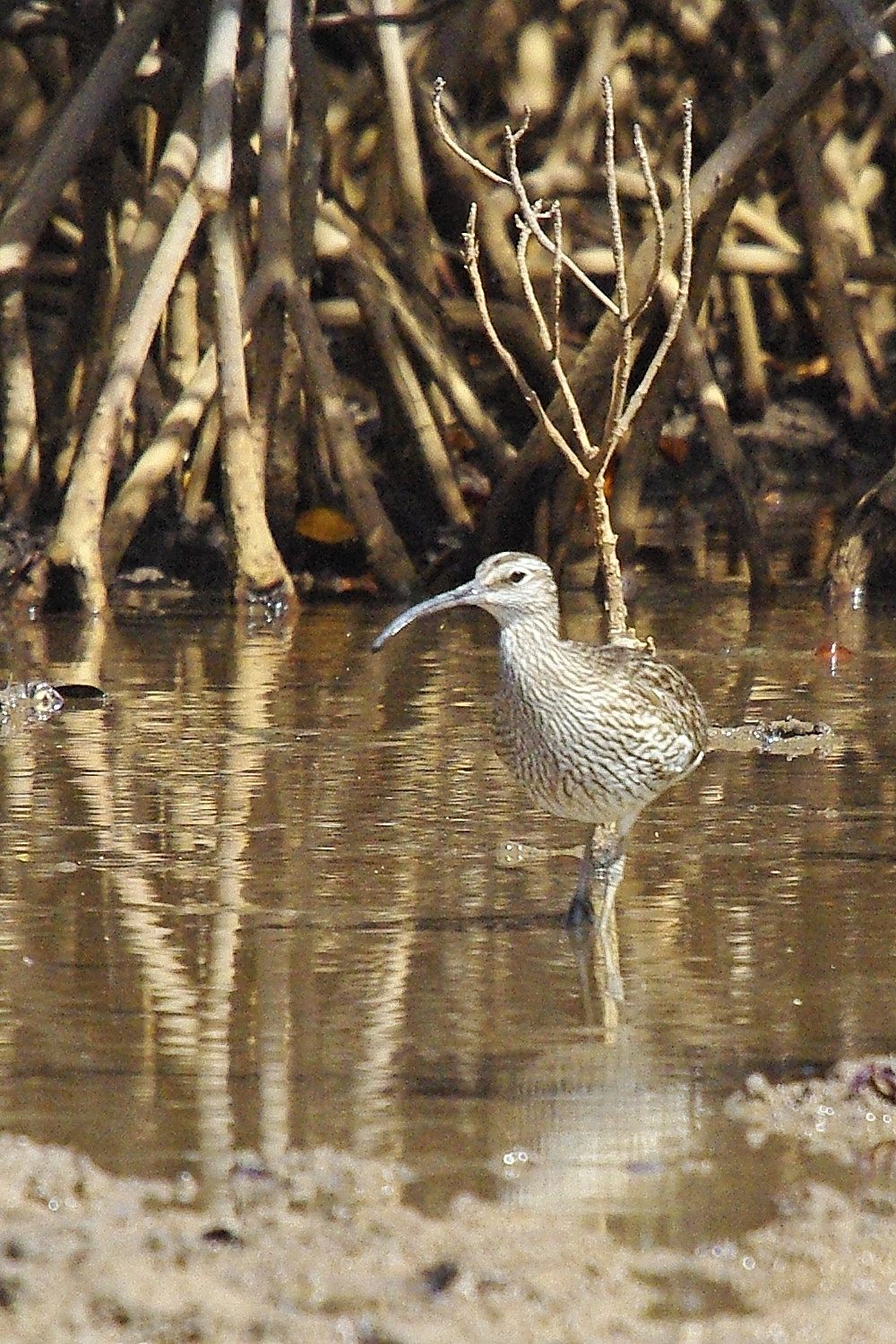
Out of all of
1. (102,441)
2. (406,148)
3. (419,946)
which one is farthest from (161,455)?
(419,946)

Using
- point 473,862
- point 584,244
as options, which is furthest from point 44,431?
→ point 473,862

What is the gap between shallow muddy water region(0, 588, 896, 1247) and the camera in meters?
3.56

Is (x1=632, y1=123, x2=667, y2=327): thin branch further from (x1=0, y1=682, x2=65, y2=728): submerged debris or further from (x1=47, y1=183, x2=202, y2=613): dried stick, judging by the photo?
(x1=47, y1=183, x2=202, y2=613): dried stick

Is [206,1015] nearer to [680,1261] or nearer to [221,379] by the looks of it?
[680,1261]

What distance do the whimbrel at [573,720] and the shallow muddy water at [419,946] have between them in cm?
20

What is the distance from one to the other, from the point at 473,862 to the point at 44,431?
5167 millimetres

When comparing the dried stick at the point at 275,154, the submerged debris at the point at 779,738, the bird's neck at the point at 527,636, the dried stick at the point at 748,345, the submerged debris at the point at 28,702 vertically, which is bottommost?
the submerged debris at the point at 779,738

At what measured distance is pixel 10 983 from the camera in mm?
4254

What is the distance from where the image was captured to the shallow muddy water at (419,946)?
3562mm

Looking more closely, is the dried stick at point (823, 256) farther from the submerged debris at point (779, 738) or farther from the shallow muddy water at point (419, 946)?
the submerged debris at point (779, 738)

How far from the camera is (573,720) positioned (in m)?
4.81

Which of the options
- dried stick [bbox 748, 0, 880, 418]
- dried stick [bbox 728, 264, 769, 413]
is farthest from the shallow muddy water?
dried stick [bbox 728, 264, 769, 413]

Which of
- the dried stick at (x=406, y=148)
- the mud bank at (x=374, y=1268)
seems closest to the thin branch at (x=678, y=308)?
the mud bank at (x=374, y=1268)

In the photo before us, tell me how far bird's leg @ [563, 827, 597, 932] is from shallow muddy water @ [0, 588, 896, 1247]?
47 mm
